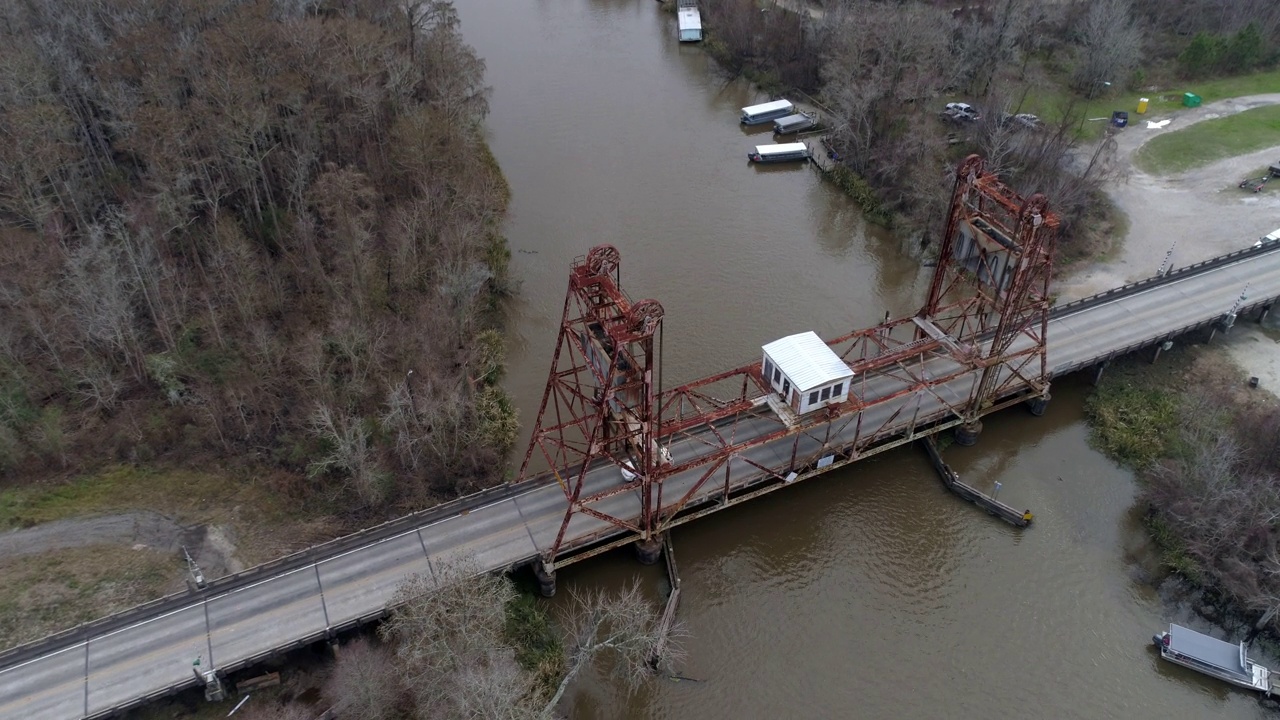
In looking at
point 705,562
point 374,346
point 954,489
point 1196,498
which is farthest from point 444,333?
point 1196,498

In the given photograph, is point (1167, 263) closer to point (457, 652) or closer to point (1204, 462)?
point (1204, 462)

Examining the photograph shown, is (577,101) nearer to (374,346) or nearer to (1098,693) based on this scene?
(374,346)

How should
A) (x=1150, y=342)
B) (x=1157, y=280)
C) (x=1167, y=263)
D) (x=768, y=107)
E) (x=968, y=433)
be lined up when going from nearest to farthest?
1. (x=968, y=433)
2. (x=1150, y=342)
3. (x=1157, y=280)
4. (x=1167, y=263)
5. (x=768, y=107)

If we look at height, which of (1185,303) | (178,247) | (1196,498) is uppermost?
(178,247)

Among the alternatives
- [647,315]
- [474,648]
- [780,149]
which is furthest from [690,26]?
[474,648]

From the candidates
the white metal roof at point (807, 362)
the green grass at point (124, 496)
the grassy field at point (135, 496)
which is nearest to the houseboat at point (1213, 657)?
the white metal roof at point (807, 362)
